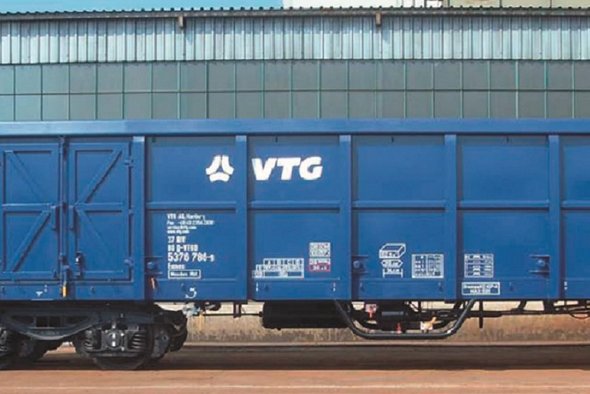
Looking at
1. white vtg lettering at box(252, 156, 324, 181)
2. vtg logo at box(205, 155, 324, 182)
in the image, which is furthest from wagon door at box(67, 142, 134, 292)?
white vtg lettering at box(252, 156, 324, 181)

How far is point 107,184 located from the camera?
11.4 meters

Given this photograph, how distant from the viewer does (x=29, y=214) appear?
1143 cm

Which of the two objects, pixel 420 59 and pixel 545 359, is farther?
pixel 420 59

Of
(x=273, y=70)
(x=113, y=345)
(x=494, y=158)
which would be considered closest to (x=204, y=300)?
(x=113, y=345)

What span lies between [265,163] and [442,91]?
802cm

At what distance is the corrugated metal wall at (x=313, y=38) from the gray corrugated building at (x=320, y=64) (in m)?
0.02

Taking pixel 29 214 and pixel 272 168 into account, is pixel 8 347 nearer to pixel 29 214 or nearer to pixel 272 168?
pixel 29 214

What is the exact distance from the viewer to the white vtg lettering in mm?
11320

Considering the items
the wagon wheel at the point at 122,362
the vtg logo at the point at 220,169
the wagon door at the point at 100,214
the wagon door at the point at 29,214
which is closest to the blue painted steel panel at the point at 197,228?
the vtg logo at the point at 220,169

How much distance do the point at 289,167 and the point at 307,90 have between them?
7.48m

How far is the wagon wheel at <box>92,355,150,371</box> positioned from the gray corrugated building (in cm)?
788

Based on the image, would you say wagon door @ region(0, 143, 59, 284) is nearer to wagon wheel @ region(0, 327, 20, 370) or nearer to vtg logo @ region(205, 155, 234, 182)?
wagon wheel @ region(0, 327, 20, 370)

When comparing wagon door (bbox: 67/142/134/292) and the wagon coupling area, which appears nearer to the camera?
wagon door (bbox: 67/142/134/292)

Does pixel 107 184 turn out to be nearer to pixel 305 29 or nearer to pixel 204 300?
pixel 204 300
